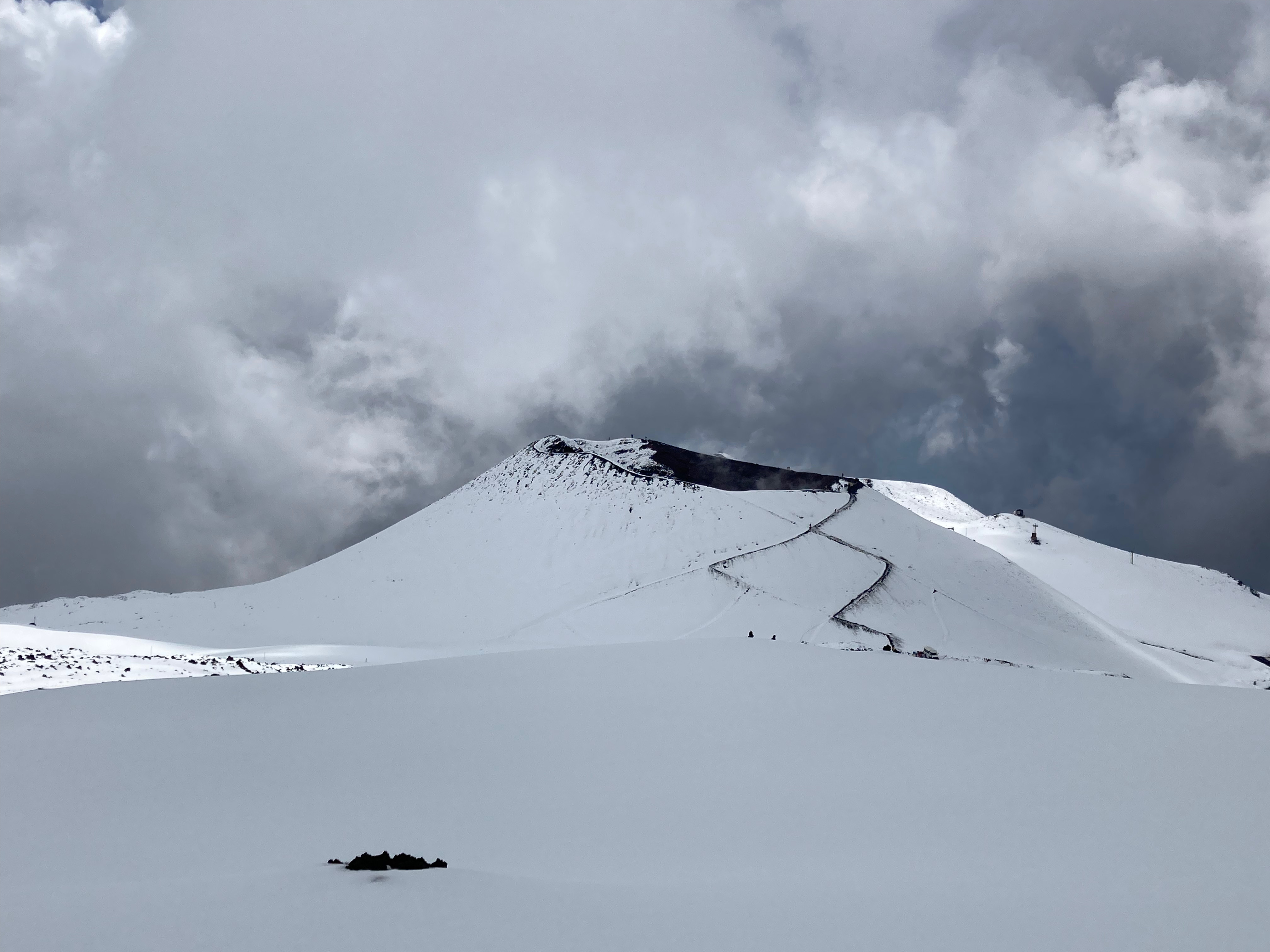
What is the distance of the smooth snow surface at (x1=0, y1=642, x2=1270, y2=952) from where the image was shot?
5824 millimetres

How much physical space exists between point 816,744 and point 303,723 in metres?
→ 7.44

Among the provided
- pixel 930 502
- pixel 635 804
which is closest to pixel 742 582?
pixel 635 804

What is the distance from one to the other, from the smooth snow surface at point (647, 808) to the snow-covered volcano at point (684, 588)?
56.9ft

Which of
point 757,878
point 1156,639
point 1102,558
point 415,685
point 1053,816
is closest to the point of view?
point 757,878

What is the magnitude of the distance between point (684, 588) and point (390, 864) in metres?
36.9

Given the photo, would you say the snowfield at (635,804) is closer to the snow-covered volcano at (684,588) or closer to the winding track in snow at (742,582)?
the snow-covered volcano at (684,588)

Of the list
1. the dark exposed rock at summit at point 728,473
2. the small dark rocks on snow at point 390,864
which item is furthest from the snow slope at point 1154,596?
the small dark rocks on snow at point 390,864

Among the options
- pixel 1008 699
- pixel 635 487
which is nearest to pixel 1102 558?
pixel 635 487

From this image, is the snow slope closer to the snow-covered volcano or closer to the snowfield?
the snow-covered volcano

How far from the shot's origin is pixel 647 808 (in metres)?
8.90

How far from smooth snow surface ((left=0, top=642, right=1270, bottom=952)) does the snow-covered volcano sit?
17.3m

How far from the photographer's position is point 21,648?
68.8 feet

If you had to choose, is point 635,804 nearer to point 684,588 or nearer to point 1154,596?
point 684,588

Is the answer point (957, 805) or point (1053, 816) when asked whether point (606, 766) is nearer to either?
point (957, 805)
